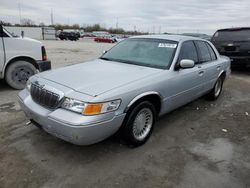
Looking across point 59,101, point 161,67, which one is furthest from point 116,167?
point 161,67

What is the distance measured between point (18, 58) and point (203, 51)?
15.2 ft

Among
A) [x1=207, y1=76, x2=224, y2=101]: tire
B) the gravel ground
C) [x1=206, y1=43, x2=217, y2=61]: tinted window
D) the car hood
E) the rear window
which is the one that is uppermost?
the rear window

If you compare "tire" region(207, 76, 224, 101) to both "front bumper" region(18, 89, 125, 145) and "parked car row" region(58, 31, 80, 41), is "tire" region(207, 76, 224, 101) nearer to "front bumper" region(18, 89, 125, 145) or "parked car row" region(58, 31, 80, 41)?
"front bumper" region(18, 89, 125, 145)

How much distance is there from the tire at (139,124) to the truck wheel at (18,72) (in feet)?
13.7

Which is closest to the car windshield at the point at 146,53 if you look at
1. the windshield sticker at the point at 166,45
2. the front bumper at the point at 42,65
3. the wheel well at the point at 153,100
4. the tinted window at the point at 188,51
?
the windshield sticker at the point at 166,45

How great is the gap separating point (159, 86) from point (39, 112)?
1.72 m

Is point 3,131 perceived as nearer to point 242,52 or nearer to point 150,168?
point 150,168

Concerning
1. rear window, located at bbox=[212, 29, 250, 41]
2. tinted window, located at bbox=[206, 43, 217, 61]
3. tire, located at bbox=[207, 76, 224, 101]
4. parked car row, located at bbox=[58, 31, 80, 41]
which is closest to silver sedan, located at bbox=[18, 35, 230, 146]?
tinted window, located at bbox=[206, 43, 217, 61]

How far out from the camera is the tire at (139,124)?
3.25 meters

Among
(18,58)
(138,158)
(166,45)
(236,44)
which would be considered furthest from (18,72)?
(236,44)

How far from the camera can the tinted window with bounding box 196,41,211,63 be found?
16.4 feet

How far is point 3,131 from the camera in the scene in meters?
3.95

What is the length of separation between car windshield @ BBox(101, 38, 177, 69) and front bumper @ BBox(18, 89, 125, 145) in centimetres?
136

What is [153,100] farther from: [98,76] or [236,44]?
[236,44]
